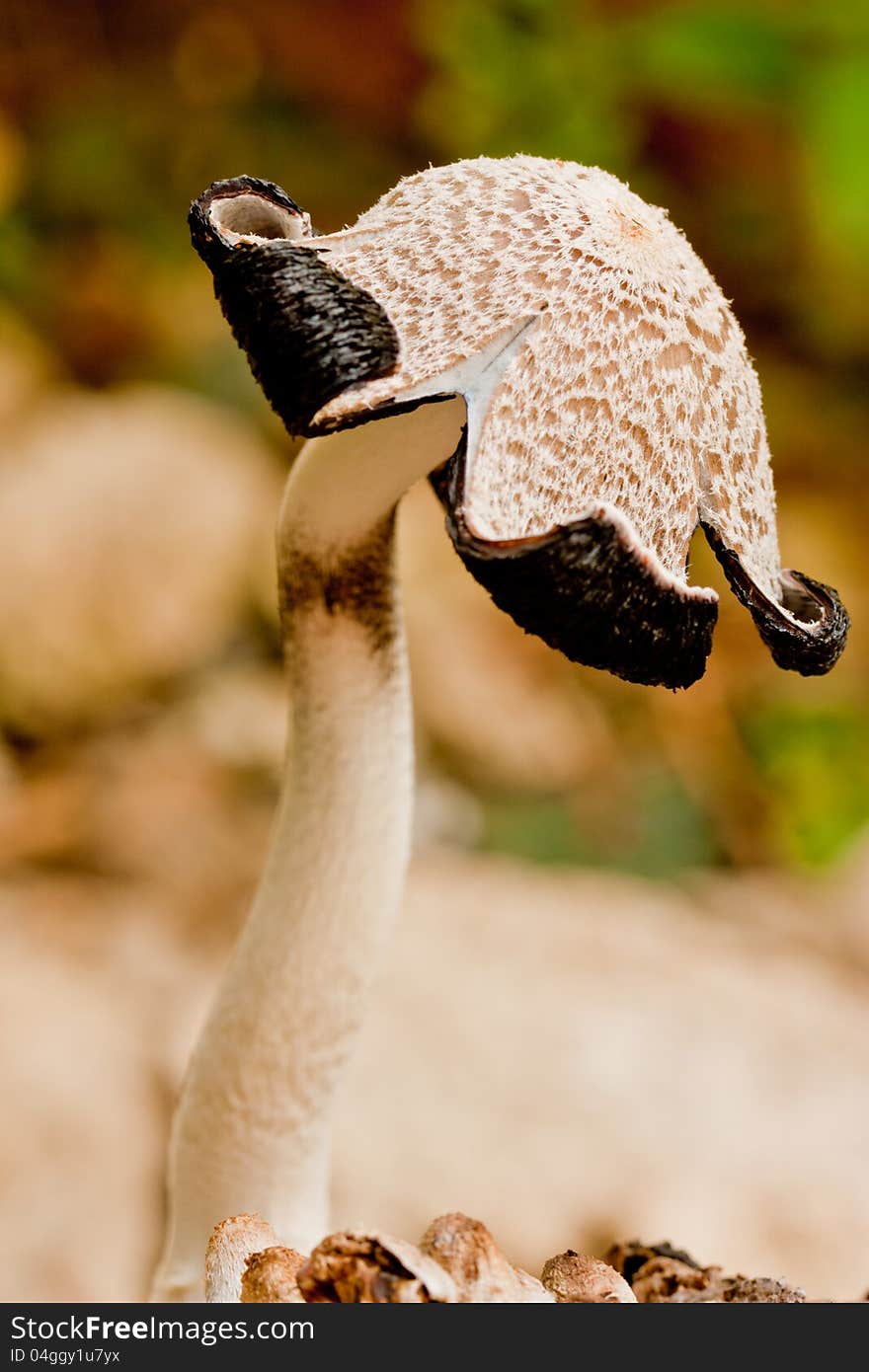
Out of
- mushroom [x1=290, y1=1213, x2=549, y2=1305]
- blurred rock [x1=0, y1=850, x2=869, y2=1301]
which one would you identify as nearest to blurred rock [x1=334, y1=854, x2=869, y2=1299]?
blurred rock [x1=0, y1=850, x2=869, y2=1301]

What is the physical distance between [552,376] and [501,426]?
38mm

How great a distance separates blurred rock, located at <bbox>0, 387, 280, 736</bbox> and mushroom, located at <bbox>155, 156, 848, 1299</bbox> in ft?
4.04

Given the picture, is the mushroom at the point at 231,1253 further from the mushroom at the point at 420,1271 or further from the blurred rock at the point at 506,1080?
the blurred rock at the point at 506,1080

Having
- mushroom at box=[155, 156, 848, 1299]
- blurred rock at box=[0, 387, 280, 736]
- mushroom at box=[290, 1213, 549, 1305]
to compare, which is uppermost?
blurred rock at box=[0, 387, 280, 736]

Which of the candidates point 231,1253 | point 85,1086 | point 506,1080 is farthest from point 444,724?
point 231,1253

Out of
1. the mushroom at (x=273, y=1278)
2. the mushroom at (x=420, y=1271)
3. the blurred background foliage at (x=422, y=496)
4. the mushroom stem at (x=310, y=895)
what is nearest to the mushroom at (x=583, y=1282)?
the mushroom at (x=420, y=1271)

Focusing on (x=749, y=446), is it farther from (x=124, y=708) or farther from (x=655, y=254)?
(x=124, y=708)

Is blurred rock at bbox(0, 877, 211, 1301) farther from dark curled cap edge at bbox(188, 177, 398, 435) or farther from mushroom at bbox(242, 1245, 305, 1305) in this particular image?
dark curled cap edge at bbox(188, 177, 398, 435)

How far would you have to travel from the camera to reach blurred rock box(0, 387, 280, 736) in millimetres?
1899

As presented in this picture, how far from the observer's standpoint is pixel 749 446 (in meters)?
0.63

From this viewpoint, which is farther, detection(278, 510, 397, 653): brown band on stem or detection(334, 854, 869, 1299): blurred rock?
detection(334, 854, 869, 1299): blurred rock

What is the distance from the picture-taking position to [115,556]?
6.43ft
